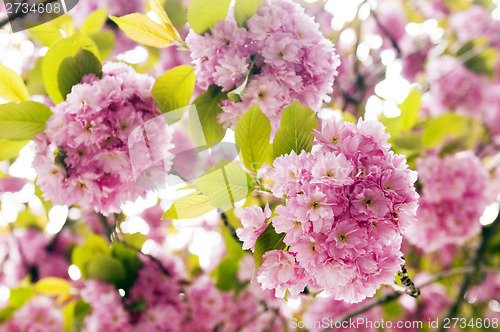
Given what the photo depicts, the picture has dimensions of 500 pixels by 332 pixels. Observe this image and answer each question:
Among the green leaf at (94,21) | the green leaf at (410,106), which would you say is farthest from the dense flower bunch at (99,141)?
the green leaf at (410,106)

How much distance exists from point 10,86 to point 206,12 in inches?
14.3

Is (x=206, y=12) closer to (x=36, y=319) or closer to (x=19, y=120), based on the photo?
(x=19, y=120)

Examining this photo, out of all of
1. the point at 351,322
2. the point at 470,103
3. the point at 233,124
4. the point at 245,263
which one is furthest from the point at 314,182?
the point at 470,103

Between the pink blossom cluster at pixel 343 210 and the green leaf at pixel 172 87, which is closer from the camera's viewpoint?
the pink blossom cluster at pixel 343 210

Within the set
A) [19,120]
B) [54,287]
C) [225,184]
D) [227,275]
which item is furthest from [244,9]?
[54,287]

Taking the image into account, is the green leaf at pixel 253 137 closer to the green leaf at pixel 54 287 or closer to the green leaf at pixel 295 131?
the green leaf at pixel 295 131

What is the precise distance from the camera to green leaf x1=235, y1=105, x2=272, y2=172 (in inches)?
19.1

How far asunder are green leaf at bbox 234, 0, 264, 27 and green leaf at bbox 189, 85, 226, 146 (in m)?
0.11

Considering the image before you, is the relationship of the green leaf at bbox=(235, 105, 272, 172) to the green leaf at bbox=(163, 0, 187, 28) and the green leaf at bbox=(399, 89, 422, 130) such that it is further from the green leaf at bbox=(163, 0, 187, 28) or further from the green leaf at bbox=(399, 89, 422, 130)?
the green leaf at bbox=(399, 89, 422, 130)

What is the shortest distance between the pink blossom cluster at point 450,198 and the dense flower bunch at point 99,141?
0.83 metres

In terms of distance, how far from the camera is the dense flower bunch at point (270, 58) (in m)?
0.54

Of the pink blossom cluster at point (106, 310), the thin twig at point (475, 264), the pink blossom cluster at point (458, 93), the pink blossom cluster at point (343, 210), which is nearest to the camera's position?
the pink blossom cluster at point (343, 210)

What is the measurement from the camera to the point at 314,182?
39cm

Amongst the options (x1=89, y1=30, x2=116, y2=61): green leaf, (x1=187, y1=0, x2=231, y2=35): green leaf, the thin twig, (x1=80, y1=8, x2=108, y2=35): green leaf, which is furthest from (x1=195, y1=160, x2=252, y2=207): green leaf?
the thin twig
